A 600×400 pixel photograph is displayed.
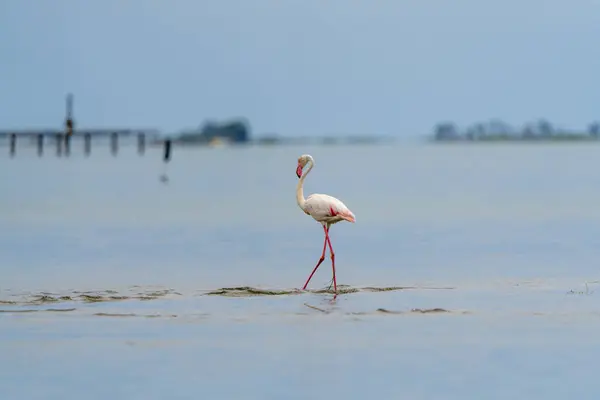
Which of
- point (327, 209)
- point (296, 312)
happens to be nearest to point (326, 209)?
point (327, 209)

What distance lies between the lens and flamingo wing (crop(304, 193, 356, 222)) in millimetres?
17500

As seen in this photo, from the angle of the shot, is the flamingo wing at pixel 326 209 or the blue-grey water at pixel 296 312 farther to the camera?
the flamingo wing at pixel 326 209

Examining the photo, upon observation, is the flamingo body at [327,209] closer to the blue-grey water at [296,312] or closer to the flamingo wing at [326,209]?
the flamingo wing at [326,209]

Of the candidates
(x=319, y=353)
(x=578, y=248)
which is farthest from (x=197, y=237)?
(x=319, y=353)

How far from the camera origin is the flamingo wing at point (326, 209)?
17500 mm

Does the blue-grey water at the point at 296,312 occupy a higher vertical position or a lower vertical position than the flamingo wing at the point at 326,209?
lower

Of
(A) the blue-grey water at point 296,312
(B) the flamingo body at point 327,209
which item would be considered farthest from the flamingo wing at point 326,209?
(A) the blue-grey water at point 296,312

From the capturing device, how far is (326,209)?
1753 cm

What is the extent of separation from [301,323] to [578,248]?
397 inches

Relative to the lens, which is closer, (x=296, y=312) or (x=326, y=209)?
(x=296, y=312)

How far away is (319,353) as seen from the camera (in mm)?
13234

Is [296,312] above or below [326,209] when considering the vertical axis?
below

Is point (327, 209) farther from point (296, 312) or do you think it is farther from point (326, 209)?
point (296, 312)

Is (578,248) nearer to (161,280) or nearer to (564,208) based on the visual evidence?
(161,280)
